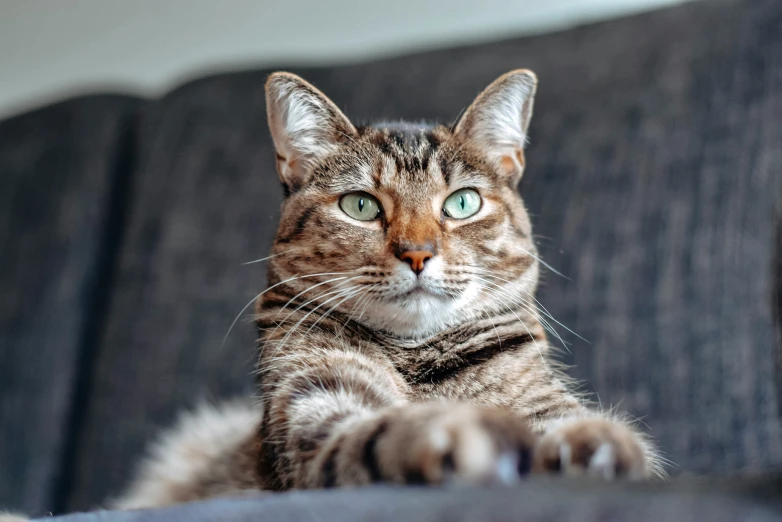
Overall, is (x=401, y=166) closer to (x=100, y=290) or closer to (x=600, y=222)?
(x=600, y=222)

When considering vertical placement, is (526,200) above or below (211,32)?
below

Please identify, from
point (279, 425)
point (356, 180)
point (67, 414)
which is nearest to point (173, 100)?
point (67, 414)

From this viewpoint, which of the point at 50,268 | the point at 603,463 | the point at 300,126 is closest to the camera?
the point at 603,463

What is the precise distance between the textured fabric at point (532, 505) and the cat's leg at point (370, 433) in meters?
0.02

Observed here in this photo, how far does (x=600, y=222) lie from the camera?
130 centimetres

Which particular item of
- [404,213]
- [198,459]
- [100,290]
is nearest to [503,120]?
[404,213]

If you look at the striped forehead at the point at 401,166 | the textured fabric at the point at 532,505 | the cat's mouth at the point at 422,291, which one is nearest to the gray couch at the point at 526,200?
the striped forehead at the point at 401,166

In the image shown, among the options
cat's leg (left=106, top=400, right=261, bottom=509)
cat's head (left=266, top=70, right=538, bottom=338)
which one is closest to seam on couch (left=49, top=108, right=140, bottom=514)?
cat's leg (left=106, top=400, right=261, bottom=509)

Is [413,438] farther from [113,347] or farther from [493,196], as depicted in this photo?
[113,347]

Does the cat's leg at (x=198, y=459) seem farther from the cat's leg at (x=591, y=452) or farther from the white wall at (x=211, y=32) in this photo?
the white wall at (x=211, y=32)

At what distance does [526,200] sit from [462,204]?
0.40 m

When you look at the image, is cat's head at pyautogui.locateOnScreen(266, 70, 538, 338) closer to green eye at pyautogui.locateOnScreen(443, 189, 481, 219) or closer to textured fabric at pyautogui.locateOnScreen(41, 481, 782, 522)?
green eye at pyautogui.locateOnScreen(443, 189, 481, 219)

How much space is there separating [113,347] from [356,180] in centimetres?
101

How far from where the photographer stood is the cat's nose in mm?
732
